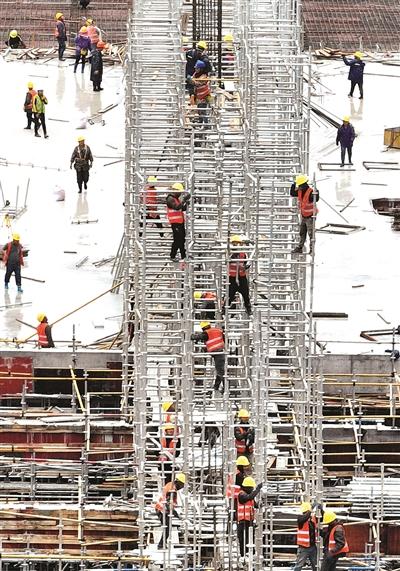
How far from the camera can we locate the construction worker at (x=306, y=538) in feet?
210

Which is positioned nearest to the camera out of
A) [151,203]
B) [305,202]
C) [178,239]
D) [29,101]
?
[178,239]

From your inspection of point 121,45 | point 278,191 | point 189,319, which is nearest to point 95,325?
point 278,191

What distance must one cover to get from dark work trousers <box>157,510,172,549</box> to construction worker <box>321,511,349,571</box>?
10.9ft

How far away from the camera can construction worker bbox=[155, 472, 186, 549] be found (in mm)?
64938

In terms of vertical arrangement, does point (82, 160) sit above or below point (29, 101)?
below

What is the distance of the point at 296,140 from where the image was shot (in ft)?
249

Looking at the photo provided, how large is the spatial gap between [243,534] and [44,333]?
13.8 m

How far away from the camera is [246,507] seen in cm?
6378

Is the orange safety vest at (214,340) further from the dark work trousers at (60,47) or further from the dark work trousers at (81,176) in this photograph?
the dark work trousers at (60,47)

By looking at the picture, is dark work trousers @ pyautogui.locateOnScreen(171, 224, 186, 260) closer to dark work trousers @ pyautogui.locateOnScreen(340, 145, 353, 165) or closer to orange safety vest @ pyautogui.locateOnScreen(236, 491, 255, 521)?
orange safety vest @ pyautogui.locateOnScreen(236, 491, 255, 521)

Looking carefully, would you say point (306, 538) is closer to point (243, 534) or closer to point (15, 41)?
point (243, 534)

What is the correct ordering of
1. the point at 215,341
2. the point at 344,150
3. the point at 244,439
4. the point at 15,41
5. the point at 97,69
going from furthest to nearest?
1. the point at 15,41
2. the point at 97,69
3. the point at 344,150
4. the point at 215,341
5. the point at 244,439

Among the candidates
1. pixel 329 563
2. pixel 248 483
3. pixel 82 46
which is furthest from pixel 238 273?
pixel 82 46

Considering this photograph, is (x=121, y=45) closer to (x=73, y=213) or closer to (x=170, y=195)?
(x=73, y=213)
